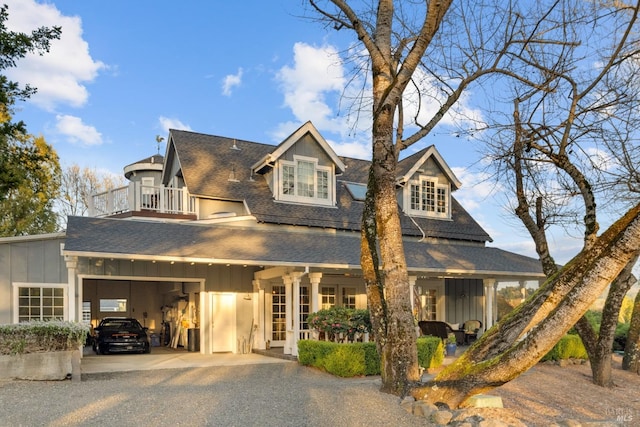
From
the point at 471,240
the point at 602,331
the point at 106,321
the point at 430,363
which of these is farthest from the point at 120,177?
the point at 602,331

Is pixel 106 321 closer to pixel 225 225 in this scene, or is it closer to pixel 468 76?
pixel 225 225

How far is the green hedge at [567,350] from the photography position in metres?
15.1

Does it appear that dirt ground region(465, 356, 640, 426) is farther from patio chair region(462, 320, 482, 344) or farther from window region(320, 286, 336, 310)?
window region(320, 286, 336, 310)

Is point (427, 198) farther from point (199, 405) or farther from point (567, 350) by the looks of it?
point (199, 405)

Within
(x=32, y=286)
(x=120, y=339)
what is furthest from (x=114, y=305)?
(x=32, y=286)

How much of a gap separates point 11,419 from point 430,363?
907cm

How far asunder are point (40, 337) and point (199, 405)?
4.88 m

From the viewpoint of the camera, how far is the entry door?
1720cm

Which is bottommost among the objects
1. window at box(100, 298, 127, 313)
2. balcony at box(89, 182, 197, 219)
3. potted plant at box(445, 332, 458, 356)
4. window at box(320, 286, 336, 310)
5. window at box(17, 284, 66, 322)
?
potted plant at box(445, 332, 458, 356)

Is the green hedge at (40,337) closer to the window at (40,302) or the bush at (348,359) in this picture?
the window at (40,302)

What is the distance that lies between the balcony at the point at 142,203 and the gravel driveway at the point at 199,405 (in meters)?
7.67

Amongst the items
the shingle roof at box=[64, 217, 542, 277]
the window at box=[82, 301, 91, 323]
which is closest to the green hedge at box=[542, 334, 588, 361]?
the shingle roof at box=[64, 217, 542, 277]

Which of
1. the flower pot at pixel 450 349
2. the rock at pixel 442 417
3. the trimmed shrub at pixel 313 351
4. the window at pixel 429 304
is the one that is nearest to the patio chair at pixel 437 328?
the flower pot at pixel 450 349

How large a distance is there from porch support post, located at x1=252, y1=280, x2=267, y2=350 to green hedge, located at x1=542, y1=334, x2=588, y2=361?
27.9 feet
